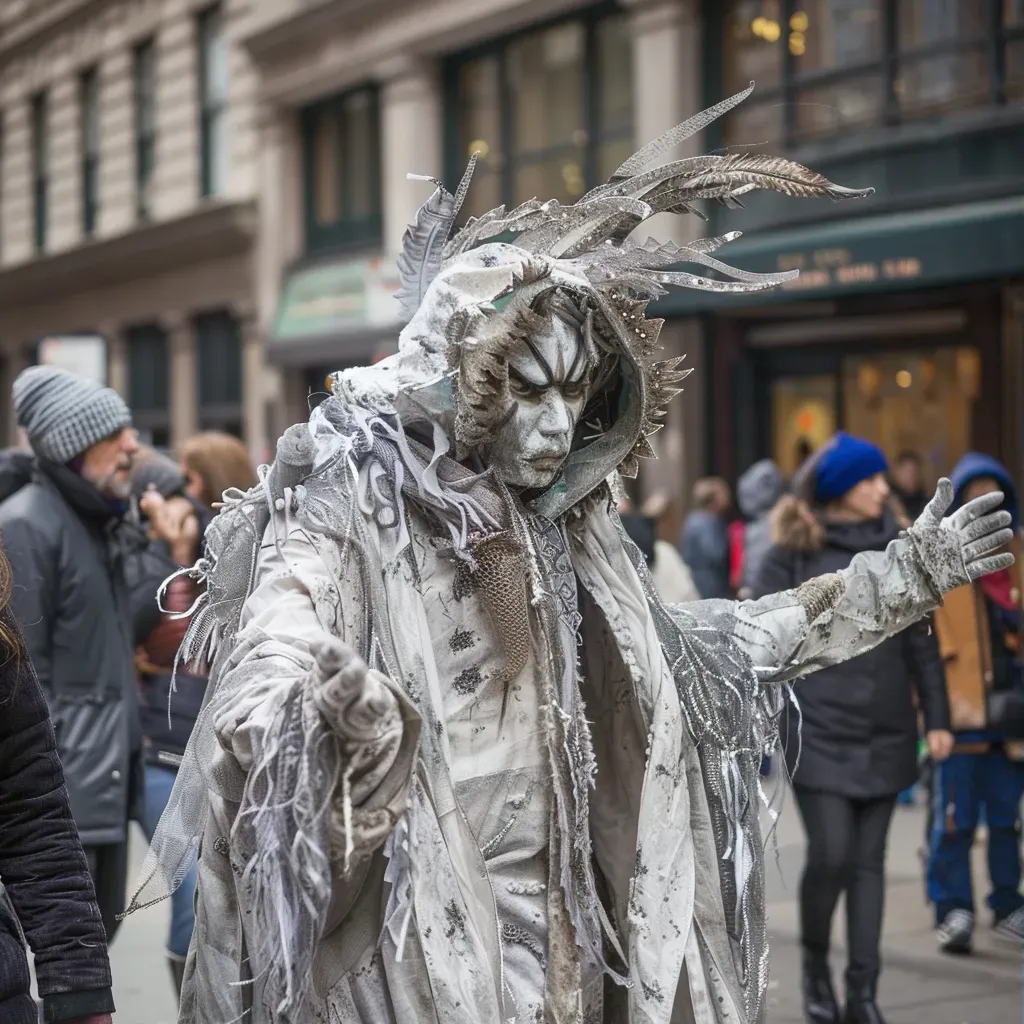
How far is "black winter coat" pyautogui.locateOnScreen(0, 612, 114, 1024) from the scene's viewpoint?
2580mm

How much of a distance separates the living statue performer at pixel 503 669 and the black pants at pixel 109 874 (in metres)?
2.08

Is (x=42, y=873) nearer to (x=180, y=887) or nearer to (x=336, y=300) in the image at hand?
(x=180, y=887)

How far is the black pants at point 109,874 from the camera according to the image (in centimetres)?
500

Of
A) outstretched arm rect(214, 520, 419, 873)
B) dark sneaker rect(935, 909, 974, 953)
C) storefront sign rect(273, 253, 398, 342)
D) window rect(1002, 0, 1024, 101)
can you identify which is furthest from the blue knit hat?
storefront sign rect(273, 253, 398, 342)

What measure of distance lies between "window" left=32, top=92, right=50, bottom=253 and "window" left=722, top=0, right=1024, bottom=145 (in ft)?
54.9

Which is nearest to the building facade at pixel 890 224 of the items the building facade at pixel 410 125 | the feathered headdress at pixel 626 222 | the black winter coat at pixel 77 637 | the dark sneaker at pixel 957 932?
the building facade at pixel 410 125

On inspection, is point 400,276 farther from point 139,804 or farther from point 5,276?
point 5,276

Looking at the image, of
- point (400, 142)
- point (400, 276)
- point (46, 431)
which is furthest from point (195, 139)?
point (400, 276)

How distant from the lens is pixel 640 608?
331 centimetres

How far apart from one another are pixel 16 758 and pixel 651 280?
4.64 ft

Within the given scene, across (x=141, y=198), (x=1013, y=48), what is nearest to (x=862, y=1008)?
(x=1013, y=48)

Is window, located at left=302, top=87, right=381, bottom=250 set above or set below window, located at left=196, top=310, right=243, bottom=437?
above

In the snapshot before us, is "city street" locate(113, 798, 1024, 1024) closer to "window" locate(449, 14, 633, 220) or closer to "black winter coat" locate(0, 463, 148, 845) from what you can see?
"black winter coat" locate(0, 463, 148, 845)

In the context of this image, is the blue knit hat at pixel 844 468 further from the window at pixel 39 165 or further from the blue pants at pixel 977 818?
the window at pixel 39 165
